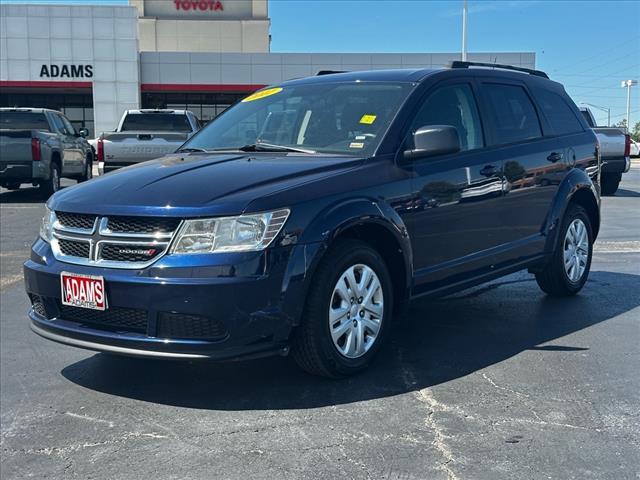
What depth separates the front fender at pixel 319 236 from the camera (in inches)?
150

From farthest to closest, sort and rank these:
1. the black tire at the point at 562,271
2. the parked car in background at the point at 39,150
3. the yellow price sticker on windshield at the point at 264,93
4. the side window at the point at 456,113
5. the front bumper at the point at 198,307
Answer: the parked car in background at the point at 39,150 → the black tire at the point at 562,271 → the yellow price sticker on windshield at the point at 264,93 → the side window at the point at 456,113 → the front bumper at the point at 198,307

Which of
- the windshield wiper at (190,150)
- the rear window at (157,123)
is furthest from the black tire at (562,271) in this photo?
the rear window at (157,123)

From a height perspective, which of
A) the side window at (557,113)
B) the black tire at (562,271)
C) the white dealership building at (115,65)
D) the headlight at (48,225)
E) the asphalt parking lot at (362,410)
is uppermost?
the white dealership building at (115,65)

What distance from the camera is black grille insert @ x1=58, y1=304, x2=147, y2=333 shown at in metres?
3.79

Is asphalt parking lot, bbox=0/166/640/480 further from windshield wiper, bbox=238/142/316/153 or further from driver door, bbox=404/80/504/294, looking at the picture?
windshield wiper, bbox=238/142/316/153

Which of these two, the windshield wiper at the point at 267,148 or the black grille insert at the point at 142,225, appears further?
the windshield wiper at the point at 267,148

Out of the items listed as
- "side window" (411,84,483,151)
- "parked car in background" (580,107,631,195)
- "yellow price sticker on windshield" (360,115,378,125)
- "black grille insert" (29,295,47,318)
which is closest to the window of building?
"parked car in background" (580,107,631,195)

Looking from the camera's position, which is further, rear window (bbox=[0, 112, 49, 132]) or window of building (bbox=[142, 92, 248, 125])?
window of building (bbox=[142, 92, 248, 125])

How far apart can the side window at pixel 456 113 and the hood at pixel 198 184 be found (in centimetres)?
84

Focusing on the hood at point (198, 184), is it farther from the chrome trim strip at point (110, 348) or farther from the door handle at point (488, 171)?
the door handle at point (488, 171)

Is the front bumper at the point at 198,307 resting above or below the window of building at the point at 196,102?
below

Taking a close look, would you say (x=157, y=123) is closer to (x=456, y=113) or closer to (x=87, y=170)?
(x=87, y=170)

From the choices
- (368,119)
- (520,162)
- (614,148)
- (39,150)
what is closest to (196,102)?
(39,150)

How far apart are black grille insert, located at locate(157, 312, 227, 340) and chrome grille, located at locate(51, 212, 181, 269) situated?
0.31 meters
